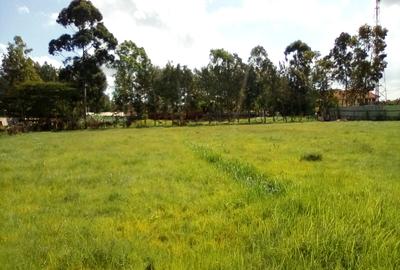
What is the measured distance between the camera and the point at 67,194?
10.6 metres

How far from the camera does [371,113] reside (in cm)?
6212

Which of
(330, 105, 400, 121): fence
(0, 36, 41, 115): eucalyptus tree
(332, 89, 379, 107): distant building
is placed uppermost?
(0, 36, 41, 115): eucalyptus tree

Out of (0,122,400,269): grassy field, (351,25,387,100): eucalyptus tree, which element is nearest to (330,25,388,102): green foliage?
(351,25,387,100): eucalyptus tree

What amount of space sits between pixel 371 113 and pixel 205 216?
58546 mm

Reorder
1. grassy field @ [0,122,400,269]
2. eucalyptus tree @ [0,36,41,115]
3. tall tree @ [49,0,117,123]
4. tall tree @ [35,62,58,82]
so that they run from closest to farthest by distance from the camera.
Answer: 1. grassy field @ [0,122,400,269]
2. tall tree @ [49,0,117,123]
3. eucalyptus tree @ [0,36,41,115]
4. tall tree @ [35,62,58,82]

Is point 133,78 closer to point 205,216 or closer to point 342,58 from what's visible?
point 342,58

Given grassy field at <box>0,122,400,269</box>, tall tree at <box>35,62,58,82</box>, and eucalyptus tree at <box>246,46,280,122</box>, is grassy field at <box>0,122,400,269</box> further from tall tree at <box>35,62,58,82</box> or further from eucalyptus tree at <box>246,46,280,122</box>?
tall tree at <box>35,62,58,82</box>

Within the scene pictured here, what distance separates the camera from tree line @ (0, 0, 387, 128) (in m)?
56.4

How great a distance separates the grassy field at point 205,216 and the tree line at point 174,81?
43.8 meters

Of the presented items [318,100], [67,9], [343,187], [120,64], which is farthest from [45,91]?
[343,187]

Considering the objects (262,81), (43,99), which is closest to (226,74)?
(262,81)

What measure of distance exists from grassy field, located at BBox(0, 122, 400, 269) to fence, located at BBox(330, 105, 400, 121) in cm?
4725

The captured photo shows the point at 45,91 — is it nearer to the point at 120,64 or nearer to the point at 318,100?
the point at 120,64

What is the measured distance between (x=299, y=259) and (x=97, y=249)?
99.7 inches
